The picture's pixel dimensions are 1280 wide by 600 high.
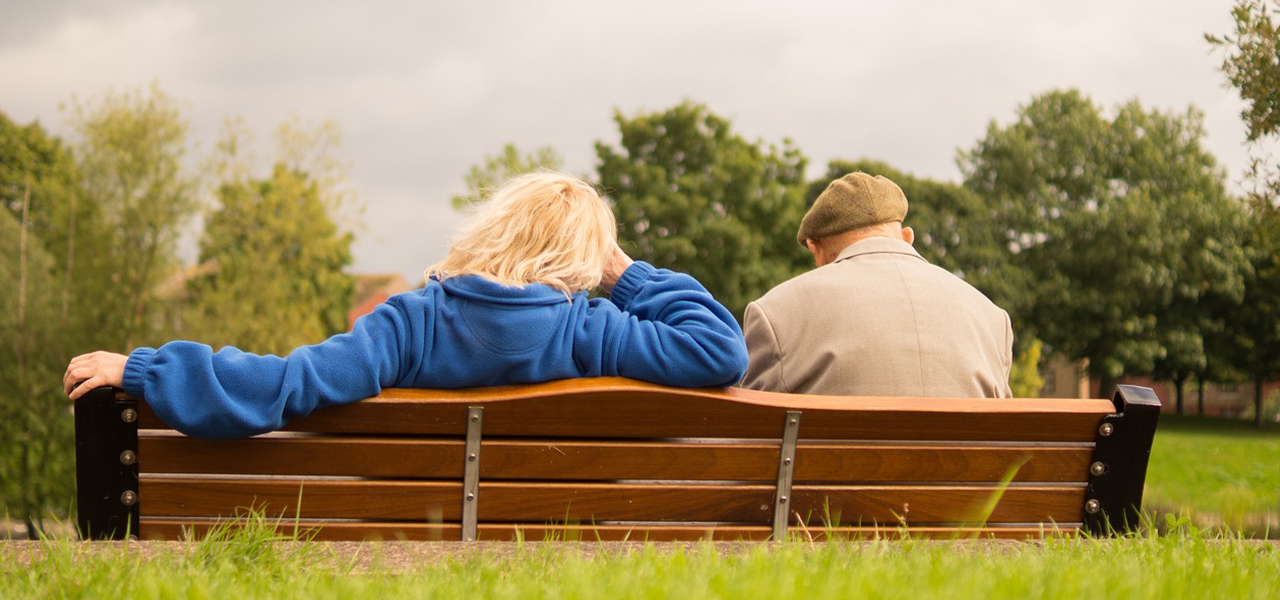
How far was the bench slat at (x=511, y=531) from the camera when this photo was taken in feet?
10.9

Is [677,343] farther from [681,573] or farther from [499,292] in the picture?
[681,573]

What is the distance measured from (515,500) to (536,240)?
0.76 metres

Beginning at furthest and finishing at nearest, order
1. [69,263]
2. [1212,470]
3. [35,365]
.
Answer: [69,263] < [35,365] < [1212,470]

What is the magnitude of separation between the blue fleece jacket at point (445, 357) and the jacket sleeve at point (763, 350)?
0.76 metres

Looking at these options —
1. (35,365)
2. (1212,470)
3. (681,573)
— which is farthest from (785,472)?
(35,365)

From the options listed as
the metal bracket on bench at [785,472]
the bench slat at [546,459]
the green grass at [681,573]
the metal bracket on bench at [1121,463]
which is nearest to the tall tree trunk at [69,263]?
the bench slat at [546,459]

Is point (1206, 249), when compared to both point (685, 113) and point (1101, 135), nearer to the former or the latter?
point (1101, 135)

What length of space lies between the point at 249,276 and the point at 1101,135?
27.8 metres

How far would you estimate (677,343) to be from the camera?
3.28 m

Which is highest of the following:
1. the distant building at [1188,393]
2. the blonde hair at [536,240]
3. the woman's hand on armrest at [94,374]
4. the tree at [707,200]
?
the tree at [707,200]

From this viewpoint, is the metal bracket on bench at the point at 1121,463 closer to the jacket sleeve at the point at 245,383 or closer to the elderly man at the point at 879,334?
the elderly man at the point at 879,334

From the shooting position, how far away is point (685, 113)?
3466 centimetres

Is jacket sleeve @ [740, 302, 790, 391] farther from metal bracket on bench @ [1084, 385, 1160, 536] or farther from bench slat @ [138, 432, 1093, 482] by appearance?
metal bracket on bench @ [1084, 385, 1160, 536]

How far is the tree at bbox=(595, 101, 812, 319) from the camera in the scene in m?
32.6
